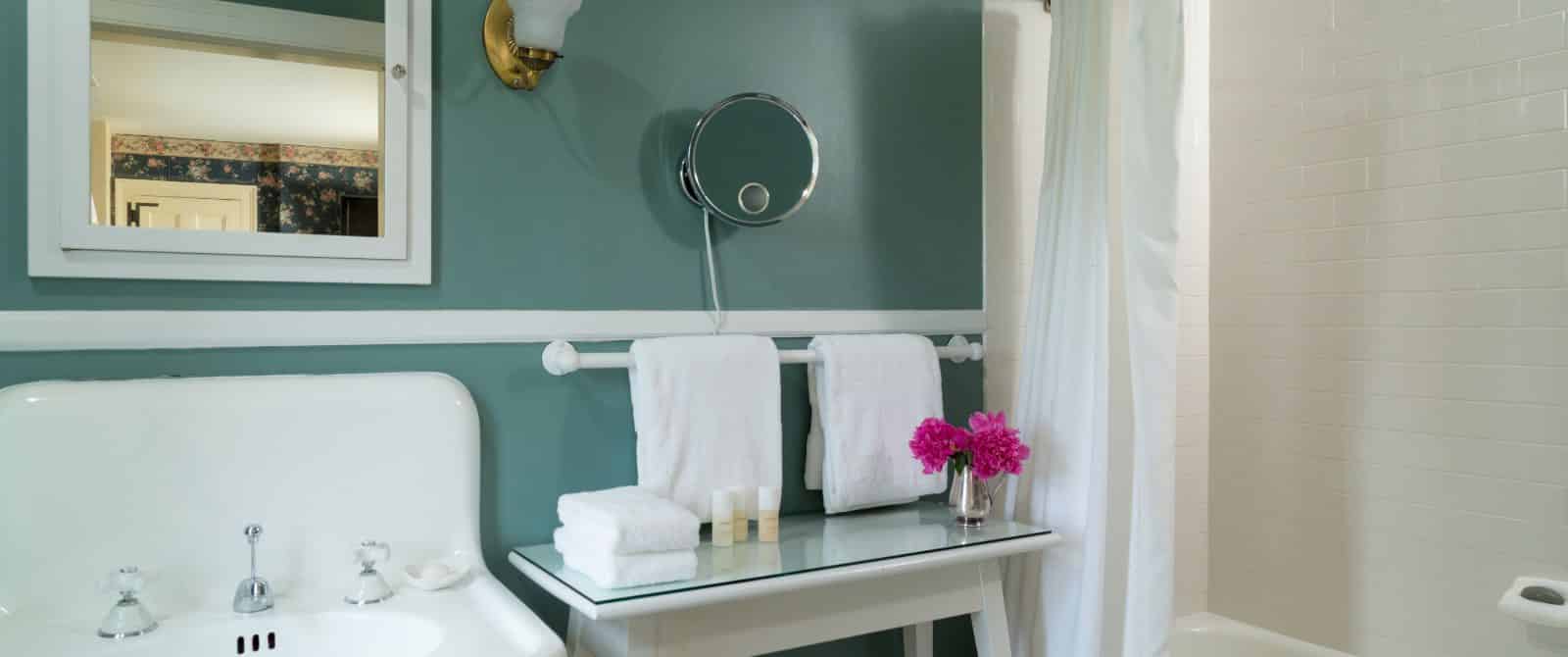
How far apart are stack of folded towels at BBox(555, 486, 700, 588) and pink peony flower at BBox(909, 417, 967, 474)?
0.53 m

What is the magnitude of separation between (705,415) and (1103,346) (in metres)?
0.74

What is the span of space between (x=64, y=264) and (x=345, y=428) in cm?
41

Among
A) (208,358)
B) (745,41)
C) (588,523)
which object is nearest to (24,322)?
(208,358)

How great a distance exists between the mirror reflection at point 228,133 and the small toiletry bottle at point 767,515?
72cm

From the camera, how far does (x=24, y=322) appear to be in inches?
55.1

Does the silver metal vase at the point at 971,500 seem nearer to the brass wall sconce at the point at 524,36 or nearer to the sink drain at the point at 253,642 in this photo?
the brass wall sconce at the point at 524,36

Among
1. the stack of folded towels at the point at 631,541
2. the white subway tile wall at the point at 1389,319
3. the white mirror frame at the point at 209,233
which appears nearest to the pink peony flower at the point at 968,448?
the stack of folded towels at the point at 631,541

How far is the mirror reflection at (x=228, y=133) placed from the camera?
56.9 inches

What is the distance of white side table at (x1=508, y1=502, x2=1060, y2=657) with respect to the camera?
4.89 ft

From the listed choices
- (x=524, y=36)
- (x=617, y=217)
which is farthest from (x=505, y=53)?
(x=617, y=217)

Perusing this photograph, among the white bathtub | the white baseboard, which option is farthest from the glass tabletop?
the white bathtub

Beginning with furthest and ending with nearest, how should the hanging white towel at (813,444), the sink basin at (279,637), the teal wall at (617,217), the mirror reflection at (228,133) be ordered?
1. the hanging white towel at (813,444)
2. the teal wall at (617,217)
3. the mirror reflection at (228,133)
4. the sink basin at (279,637)

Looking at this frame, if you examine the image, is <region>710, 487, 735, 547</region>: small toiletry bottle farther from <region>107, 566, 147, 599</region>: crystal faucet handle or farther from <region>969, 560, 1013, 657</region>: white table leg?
<region>107, 566, 147, 599</region>: crystal faucet handle

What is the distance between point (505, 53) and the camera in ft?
5.55
